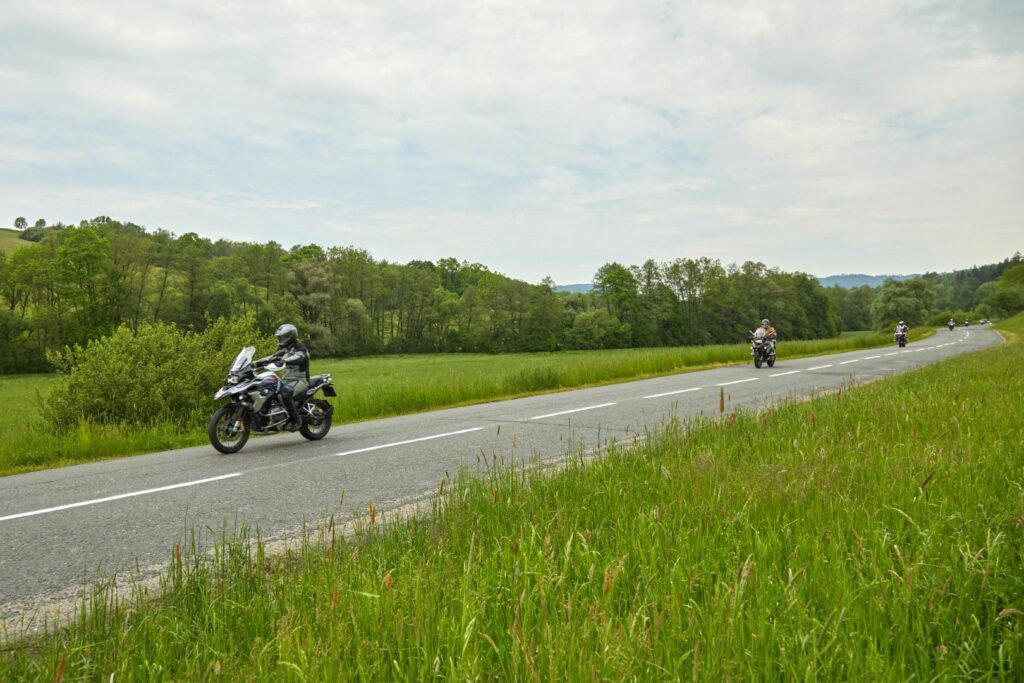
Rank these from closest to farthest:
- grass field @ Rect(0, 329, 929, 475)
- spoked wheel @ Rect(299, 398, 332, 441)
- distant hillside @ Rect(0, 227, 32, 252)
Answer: grass field @ Rect(0, 329, 929, 475) → spoked wheel @ Rect(299, 398, 332, 441) → distant hillside @ Rect(0, 227, 32, 252)

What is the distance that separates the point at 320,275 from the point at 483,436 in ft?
224

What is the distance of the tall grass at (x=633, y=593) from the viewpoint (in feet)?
7.18

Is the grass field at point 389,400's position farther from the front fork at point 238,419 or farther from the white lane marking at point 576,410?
the white lane marking at point 576,410

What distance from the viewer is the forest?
179 ft

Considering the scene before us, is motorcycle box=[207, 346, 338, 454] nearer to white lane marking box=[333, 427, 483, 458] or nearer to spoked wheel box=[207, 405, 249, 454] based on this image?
spoked wheel box=[207, 405, 249, 454]

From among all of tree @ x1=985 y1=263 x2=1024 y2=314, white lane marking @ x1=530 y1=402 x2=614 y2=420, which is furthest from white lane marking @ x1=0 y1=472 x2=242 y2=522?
tree @ x1=985 y1=263 x2=1024 y2=314

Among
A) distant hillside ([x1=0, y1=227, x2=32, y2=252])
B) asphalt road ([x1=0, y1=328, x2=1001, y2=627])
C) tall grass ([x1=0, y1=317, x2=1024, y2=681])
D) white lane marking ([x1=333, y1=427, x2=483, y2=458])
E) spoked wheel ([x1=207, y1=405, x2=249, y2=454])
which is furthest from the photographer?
distant hillside ([x1=0, y1=227, x2=32, y2=252])

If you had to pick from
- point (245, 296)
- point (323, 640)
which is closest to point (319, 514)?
point (323, 640)

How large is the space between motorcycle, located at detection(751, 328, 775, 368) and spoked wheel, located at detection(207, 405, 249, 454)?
64.8 feet

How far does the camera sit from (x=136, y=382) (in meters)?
11.9

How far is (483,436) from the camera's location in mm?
9648

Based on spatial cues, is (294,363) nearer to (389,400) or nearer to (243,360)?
(243,360)

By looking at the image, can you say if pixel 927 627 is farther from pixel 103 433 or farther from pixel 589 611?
pixel 103 433

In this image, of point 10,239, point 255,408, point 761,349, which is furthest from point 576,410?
point 10,239
